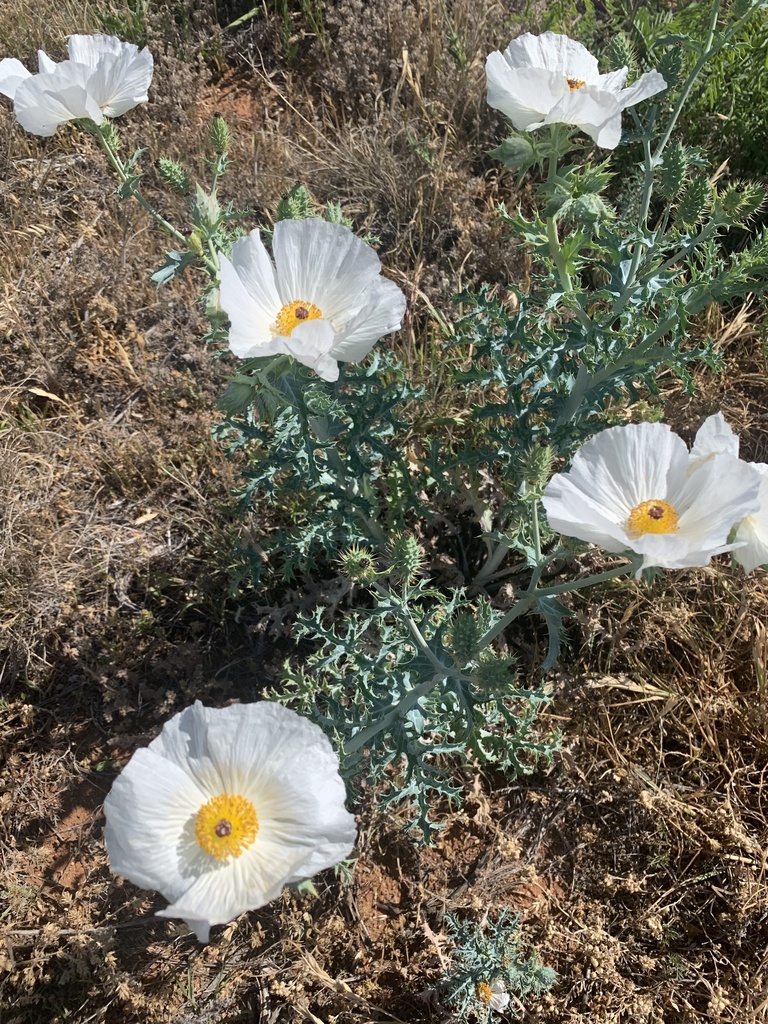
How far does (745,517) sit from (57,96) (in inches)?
60.5

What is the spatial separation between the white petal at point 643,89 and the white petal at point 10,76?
126 centimetres

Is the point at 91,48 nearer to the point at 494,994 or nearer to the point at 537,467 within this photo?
the point at 537,467

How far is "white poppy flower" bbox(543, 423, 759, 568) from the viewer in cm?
123

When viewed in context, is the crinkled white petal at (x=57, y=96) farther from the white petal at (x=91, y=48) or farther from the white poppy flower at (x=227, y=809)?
the white poppy flower at (x=227, y=809)

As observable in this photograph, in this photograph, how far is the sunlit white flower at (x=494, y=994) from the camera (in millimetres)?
1822

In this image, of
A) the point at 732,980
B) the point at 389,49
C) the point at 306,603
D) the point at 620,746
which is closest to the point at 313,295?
the point at 306,603

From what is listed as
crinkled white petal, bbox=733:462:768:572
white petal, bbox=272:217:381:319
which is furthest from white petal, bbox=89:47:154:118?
crinkled white petal, bbox=733:462:768:572

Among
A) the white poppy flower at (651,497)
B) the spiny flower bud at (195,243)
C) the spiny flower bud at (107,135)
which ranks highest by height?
the spiny flower bud at (107,135)

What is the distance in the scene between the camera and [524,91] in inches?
64.0

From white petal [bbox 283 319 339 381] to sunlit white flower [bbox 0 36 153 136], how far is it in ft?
2.39

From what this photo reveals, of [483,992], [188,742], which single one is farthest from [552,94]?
[483,992]

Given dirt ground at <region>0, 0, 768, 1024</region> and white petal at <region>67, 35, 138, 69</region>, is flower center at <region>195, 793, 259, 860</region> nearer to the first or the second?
dirt ground at <region>0, 0, 768, 1024</region>

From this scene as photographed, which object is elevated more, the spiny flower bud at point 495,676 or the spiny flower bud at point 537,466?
the spiny flower bud at point 537,466

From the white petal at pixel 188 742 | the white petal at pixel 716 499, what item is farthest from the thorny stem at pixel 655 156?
the white petal at pixel 188 742
